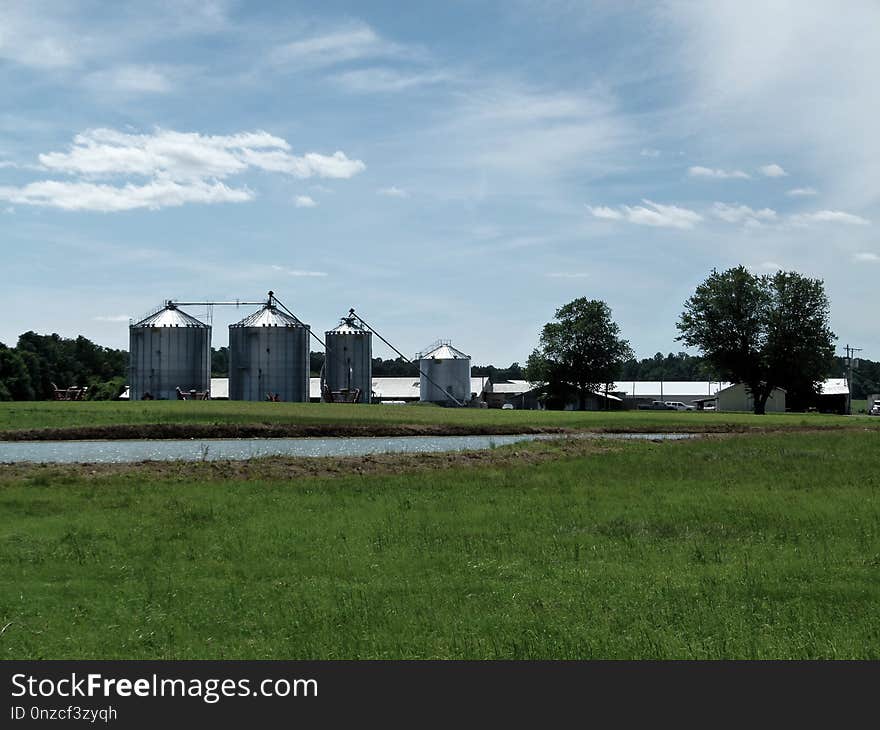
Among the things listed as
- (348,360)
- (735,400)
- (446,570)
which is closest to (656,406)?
(735,400)

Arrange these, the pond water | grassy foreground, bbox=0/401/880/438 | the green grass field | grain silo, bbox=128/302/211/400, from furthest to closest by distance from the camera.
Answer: grain silo, bbox=128/302/211/400 → the green grass field → grassy foreground, bbox=0/401/880/438 → the pond water

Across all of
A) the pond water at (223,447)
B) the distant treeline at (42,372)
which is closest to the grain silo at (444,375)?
the distant treeline at (42,372)

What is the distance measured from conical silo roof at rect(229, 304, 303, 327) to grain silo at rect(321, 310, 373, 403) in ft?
33.0

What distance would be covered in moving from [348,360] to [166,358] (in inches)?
981

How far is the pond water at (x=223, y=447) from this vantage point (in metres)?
44.7

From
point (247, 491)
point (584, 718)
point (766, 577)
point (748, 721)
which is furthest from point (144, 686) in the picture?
point (247, 491)

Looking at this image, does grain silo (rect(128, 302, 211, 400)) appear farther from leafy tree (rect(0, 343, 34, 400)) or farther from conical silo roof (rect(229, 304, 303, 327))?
leafy tree (rect(0, 343, 34, 400))

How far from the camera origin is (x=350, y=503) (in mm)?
22266

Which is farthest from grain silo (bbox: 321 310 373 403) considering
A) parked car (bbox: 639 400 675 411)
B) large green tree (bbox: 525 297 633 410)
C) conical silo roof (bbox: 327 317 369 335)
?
parked car (bbox: 639 400 675 411)

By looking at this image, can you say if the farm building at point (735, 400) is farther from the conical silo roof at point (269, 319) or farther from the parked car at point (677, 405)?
the conical silo roof at point (269, 319)

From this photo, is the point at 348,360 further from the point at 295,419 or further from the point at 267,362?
the point at 295,419

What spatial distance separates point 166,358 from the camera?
112m

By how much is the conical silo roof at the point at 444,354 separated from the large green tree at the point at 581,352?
41.8 ft

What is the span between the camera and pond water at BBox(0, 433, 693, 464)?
44688 millimetres
